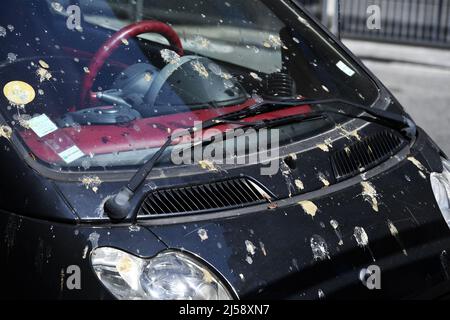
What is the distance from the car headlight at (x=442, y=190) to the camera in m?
3.15

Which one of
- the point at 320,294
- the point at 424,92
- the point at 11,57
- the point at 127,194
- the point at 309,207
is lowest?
the point at 424,92

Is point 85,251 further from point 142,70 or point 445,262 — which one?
point 445,262

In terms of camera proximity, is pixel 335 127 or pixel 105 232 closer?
pixel 105 232

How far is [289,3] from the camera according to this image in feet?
12.8

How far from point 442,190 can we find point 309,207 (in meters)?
0.73

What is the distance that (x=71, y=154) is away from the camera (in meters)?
2.67

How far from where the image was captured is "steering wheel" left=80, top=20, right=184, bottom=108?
290 centimetres

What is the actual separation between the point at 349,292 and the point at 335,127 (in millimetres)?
739

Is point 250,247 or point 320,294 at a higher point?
point 250,247

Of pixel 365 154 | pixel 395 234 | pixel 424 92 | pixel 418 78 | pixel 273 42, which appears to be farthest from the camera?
pixel 418 78

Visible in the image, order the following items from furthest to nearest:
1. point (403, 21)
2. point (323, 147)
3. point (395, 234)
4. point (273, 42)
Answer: point (403, 21), point (273, 42), point (323, 147), point (395, 234)

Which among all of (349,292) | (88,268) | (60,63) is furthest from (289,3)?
(88,268)

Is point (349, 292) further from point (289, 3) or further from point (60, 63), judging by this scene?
point (289, 3)

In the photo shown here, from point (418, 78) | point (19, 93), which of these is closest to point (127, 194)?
point (19, 93)
